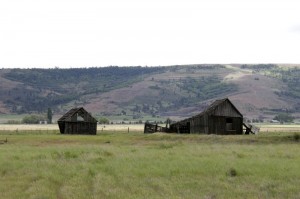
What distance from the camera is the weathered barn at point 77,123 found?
7525 cm

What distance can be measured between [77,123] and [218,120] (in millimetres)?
22984

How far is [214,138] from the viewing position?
46375mm

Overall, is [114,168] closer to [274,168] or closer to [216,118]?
[274,168]

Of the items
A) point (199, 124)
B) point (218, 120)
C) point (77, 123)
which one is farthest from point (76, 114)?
point (218, 120)

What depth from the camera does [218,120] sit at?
211 ft

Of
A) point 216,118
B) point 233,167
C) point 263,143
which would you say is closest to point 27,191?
point 233,167

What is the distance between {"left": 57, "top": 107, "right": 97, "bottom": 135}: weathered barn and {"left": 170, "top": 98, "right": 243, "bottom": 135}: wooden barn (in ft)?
56.7

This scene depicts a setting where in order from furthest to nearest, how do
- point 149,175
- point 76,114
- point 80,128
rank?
point 80,128, point 76,114, point 149,175

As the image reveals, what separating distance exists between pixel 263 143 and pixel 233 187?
24.0m

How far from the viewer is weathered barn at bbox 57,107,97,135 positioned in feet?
247

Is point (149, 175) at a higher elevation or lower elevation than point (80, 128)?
higher

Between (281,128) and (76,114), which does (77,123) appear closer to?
(76,114)

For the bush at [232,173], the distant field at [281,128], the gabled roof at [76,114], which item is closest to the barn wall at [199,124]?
the gabled roof at [76,114]

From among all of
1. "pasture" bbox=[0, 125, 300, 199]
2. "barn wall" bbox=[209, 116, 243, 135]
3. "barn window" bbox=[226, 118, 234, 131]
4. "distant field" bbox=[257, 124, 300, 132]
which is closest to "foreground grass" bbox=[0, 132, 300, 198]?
"pasture" bbox=[0, 125, 300, 199]
